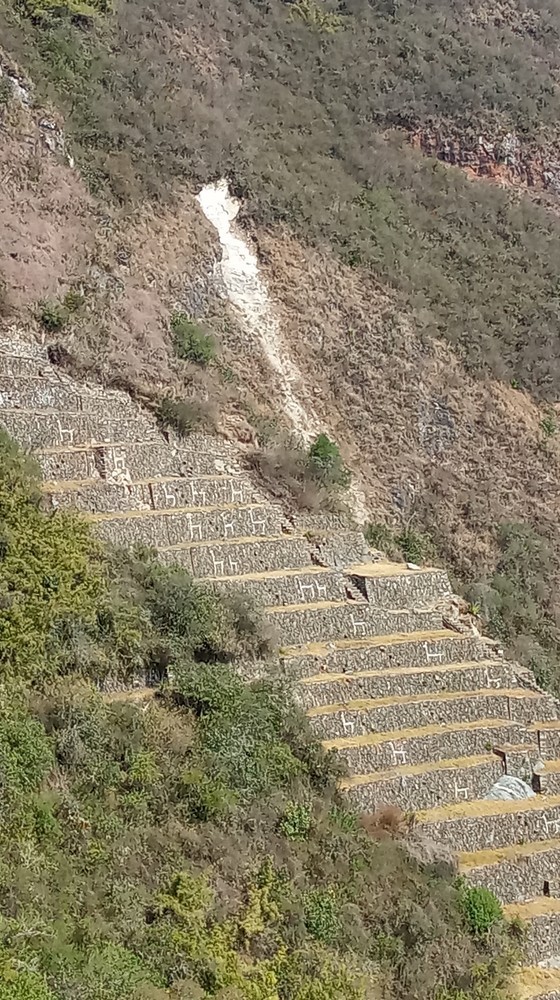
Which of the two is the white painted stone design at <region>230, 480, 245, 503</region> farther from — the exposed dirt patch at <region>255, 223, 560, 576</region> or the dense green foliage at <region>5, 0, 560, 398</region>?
the dense green foliage at <region>5, 0, 560, 398</region>

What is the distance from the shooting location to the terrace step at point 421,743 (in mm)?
13305

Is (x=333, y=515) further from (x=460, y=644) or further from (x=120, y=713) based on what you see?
(x=120, y=713)

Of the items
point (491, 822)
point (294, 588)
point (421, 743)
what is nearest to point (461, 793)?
point (491, 822)

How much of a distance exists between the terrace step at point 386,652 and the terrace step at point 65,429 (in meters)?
5.03

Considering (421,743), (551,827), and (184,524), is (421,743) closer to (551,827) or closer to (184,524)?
(551,827)

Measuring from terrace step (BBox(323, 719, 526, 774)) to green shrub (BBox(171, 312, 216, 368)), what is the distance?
1073 cm

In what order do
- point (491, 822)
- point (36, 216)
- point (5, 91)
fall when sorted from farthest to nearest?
point (5, 91) < point (36, 216) < point (491, 822)

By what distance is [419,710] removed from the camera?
14312 mm

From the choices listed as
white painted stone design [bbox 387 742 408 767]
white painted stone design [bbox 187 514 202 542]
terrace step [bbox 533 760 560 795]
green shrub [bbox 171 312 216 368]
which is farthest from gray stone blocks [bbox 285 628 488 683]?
green shrub [bbox 171 312 216 368]

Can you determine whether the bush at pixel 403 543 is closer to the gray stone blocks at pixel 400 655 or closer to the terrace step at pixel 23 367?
the gray stone blocks at pixel 400 655

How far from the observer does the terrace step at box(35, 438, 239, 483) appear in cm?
1579

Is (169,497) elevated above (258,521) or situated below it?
below

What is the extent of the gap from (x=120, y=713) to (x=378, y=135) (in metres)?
28.4

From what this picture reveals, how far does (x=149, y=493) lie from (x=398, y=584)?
14.1 feet
